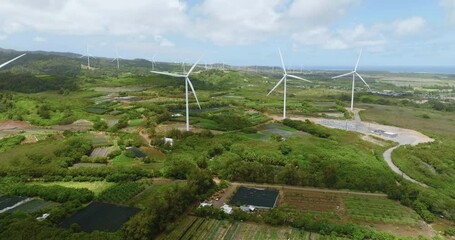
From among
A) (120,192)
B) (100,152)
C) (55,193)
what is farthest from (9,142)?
(120,192)

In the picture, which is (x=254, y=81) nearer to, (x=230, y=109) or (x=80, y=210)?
(x=230, y=109)

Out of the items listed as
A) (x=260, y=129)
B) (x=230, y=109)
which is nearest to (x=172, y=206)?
(x=260, y=129)

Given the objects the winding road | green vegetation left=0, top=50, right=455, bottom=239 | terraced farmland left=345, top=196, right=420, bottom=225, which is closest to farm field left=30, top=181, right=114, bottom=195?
green vegetation left=0, top=50, right=455, bottom=239

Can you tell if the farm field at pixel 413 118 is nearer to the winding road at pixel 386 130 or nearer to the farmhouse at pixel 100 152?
the winding road at pixel 386 130

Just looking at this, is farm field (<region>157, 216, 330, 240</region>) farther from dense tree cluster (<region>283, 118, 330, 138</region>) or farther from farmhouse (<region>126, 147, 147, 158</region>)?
dense tree cluster (<region>283, 118, 330, 138</region>)

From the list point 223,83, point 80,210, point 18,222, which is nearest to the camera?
point 18,222

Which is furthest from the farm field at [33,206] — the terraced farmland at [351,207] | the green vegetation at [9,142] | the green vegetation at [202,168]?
the terraced farmland at [351,207]
